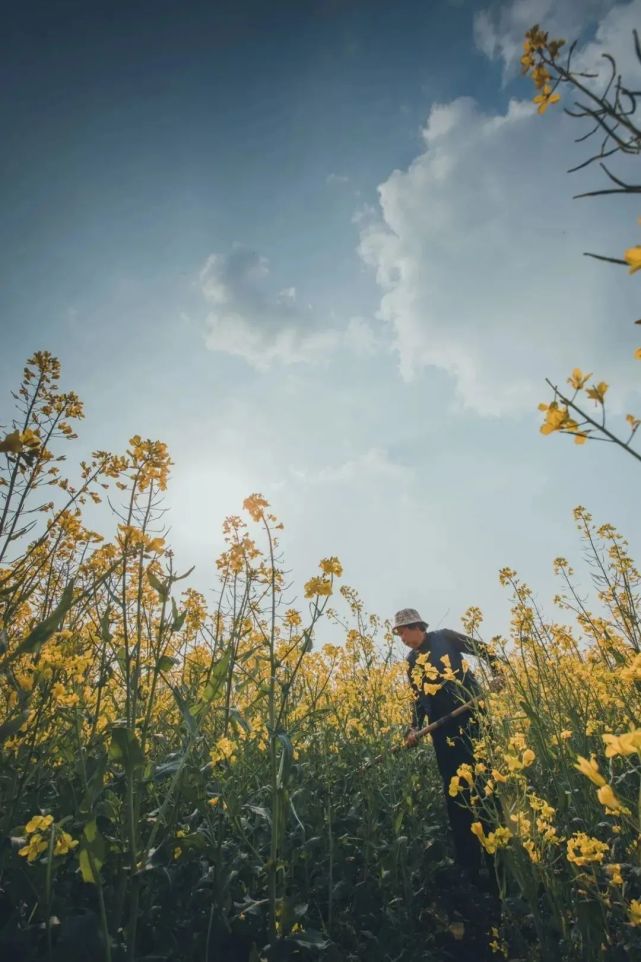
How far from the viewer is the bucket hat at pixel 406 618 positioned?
5176mm

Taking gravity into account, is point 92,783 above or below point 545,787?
above

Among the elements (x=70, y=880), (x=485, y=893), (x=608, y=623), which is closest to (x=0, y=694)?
(x=70, y=880)

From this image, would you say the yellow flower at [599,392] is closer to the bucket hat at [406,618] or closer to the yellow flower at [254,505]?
the yellow flower at [254,505]

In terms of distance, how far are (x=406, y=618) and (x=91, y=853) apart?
4105 millimetres

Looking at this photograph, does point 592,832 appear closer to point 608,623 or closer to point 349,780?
point 608,623

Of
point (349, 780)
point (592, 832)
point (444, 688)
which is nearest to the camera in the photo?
point (592, 832)

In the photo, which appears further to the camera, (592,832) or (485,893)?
(485,893)

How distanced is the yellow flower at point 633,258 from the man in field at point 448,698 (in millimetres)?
3084

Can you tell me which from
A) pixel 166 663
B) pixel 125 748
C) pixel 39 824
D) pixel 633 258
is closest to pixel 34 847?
pixel 39 824

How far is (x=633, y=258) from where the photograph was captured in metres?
0.80

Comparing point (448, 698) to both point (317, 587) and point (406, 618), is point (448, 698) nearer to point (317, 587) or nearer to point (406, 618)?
point (406, 618)

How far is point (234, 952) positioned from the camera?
6.72 ft

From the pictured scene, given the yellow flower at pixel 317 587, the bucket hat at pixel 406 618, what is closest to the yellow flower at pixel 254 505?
the yellow flower at pixel 317 587

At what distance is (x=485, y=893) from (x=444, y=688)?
5.28 feet
